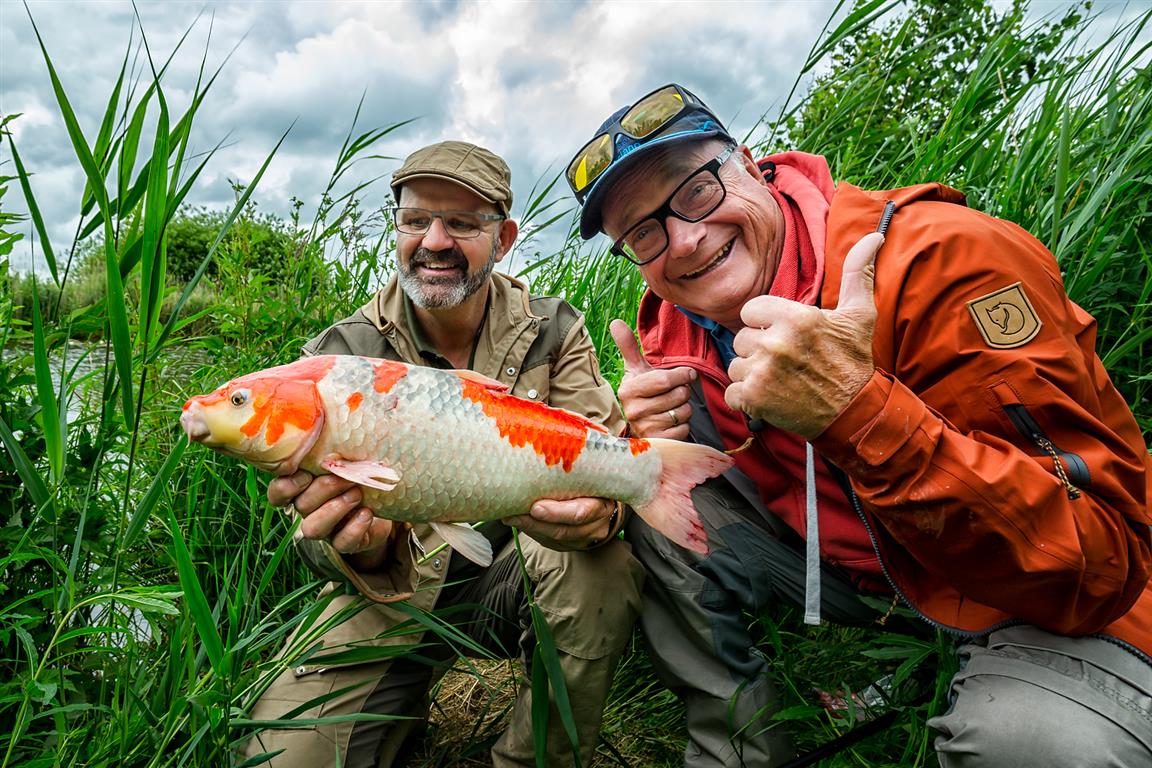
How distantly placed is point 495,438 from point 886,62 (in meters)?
2.26

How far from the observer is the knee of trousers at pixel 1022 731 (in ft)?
4.52

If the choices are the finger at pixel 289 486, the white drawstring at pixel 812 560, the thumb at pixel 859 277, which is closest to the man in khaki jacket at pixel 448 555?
the finger at pixel 289 486

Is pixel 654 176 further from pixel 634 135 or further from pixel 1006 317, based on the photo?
pixel 1006 317

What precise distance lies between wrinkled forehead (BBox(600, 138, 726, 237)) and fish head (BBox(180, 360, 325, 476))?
1.01m

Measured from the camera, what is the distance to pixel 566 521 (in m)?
1.74

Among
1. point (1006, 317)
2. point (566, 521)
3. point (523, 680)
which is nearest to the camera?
point (1006, 317)

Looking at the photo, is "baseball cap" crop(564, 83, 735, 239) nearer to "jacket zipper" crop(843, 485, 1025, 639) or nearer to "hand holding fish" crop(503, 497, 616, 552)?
"hand holding fish" crop(503, 497, 616, 552)

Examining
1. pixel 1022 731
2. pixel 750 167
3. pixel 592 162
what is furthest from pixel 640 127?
pixel 1022 731

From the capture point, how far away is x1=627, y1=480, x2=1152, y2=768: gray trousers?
1.41m

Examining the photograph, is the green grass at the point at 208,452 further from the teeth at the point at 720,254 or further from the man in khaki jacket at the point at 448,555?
the teeth at the point at 720,254

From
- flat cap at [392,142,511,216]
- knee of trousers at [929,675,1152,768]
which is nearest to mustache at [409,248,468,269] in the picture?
flat cap at [392,142,511,216]

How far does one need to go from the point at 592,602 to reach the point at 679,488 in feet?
1.37

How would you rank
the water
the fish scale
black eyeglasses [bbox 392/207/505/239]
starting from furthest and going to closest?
black eyeglasses [bbox 392/207/505/239], the water, the fish scale

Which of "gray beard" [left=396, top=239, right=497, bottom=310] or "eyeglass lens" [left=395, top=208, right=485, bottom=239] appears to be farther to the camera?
"eyeglass lens" [left=395, top=208, right=485, bottom=239]
